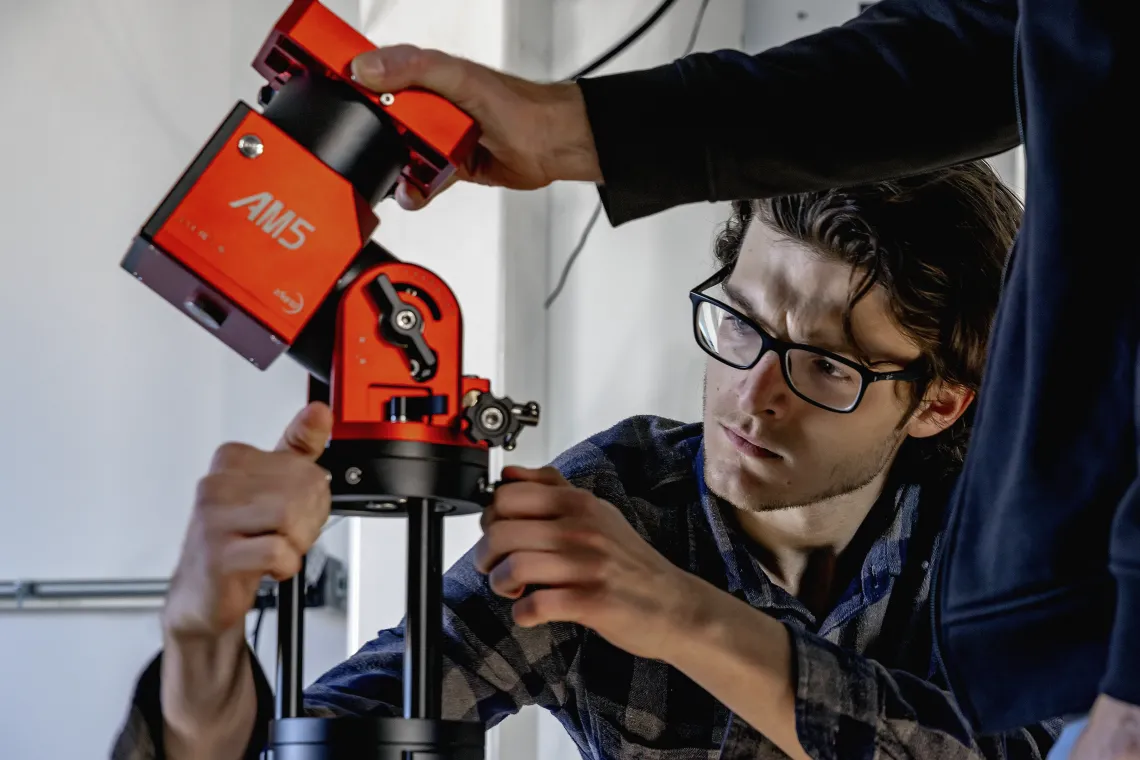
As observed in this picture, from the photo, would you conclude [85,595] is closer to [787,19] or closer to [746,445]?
[746,445]

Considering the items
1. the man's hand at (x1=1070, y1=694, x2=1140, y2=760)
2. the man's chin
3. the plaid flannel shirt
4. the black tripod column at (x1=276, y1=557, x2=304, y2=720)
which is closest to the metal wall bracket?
the plaid flannel shirt

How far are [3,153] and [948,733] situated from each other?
6.28 feet

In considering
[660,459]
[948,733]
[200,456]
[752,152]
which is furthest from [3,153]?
[948,733]

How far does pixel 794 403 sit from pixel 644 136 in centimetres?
56

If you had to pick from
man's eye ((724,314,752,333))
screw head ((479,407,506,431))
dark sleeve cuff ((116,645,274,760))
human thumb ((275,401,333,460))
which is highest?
man's eye ((724,314,752,333))

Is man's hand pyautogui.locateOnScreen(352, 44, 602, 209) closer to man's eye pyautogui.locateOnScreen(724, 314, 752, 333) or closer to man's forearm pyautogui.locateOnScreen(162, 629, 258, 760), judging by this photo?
man's forearm pyautogui.locateOnScreen(162, 629, 258, 760)

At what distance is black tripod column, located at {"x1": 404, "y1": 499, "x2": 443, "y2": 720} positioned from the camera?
0.71 metres

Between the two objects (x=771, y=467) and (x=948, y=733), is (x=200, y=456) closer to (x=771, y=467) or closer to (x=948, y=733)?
(x=771, y=467)

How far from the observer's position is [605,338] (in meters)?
2.07

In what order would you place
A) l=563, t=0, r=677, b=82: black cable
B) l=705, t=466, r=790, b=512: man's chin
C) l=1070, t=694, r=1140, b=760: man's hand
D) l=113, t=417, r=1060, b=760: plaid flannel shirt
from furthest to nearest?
l=563, t=0, r=677, b=82: black cable, l=705, t=466, r=790, b=512: man's chin, l=113, t=417, r=1060, b=760: plaid flannel shirt, l=1070, t=694, r=1140, b=760: man's hand

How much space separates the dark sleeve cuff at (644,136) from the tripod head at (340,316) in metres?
0.18

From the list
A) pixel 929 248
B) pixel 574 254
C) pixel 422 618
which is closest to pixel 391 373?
pixel 422 618

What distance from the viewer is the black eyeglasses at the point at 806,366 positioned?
1.33 metres

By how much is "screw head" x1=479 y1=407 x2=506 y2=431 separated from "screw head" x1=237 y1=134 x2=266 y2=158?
0.21 meters
